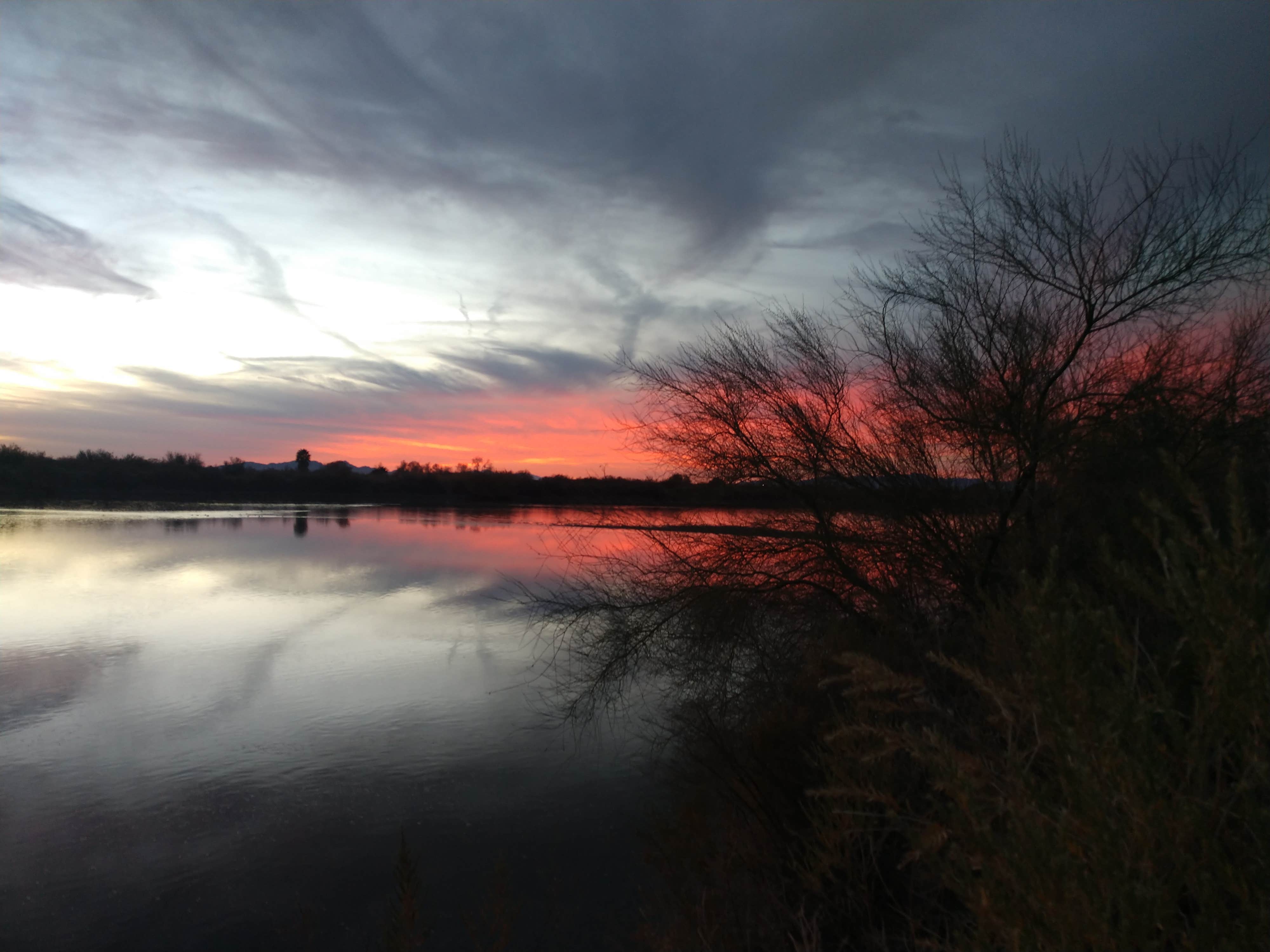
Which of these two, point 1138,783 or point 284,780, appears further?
point 284,780

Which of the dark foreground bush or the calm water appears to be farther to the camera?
the calm water

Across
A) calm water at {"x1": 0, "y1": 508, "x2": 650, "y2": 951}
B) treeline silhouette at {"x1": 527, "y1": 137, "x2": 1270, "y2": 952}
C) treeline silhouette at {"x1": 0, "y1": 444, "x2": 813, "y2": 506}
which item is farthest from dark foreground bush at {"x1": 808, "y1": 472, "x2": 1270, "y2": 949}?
treeline silhouette at {"x1": 0, "y1": 444, "x2": 813, "y2": 506}

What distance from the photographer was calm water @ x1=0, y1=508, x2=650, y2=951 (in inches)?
237

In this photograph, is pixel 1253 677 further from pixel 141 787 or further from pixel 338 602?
pixel 338 602

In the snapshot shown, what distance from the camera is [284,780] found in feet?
27.5

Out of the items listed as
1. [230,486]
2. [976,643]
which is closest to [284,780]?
[976,643]

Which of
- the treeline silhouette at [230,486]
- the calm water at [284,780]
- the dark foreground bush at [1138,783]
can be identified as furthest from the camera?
the treeline silhouette at [230,486]

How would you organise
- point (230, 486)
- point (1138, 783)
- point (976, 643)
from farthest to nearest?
point (230, 486) → point (976, 643) → point (1138, 783)

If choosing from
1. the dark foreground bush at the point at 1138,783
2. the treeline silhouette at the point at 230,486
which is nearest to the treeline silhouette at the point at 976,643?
the dark foreground bush at the point at 1138,783

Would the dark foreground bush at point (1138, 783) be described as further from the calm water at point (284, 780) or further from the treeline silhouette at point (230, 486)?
the treeline silhouette at point (230, 486)

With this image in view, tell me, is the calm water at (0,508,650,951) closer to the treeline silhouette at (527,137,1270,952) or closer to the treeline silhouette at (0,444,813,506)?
the treeline silhouette at (527,137,1270,952)

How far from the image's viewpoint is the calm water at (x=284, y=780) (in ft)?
19.8

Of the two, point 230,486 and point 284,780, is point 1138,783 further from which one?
point 230,486

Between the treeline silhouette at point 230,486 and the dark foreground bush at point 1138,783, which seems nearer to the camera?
the dark foreground bush at point 1138,783
